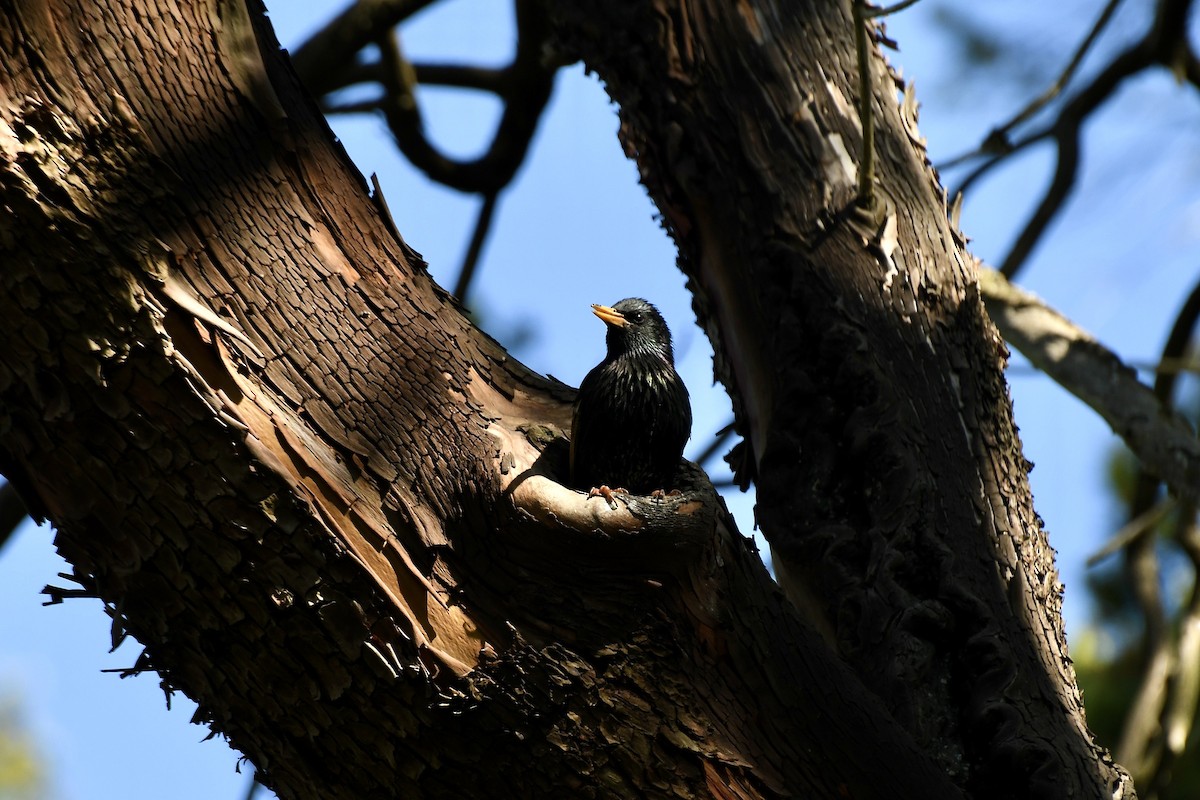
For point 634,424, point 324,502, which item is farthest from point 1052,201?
point 324,502

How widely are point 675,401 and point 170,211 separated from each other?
2.18 metres

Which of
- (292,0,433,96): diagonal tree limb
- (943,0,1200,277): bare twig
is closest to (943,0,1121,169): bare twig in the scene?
(943,0,1200,277): bare twig

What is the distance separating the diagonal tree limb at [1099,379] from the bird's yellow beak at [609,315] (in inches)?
52.3

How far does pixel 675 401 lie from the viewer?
3.65m

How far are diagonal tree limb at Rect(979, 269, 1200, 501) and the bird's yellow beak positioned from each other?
52.3 inches

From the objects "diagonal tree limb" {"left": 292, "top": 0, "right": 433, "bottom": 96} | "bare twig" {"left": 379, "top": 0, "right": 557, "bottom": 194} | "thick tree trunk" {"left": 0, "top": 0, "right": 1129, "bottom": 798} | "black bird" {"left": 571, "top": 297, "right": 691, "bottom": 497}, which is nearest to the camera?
"thick tree trunk" {"left": 0, "top": 0, "right": 1129, "bottom": 798}

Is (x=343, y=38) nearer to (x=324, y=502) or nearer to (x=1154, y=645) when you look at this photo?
(x=324, y=502)

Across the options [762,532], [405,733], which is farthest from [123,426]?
[762,532]

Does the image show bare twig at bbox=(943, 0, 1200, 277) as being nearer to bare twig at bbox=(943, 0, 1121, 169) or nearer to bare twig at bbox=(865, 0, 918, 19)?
bare twig at bbox=(943, 0, 1121, 169)

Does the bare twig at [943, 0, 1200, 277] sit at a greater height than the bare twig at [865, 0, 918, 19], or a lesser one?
greater

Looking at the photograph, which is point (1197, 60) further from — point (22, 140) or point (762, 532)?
point (22, 140)

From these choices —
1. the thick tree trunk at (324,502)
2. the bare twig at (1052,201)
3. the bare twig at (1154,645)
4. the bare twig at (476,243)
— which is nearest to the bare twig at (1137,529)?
the bare twig at (1154,645)

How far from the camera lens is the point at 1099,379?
3.51 metres

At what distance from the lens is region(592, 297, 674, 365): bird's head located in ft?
13.2
